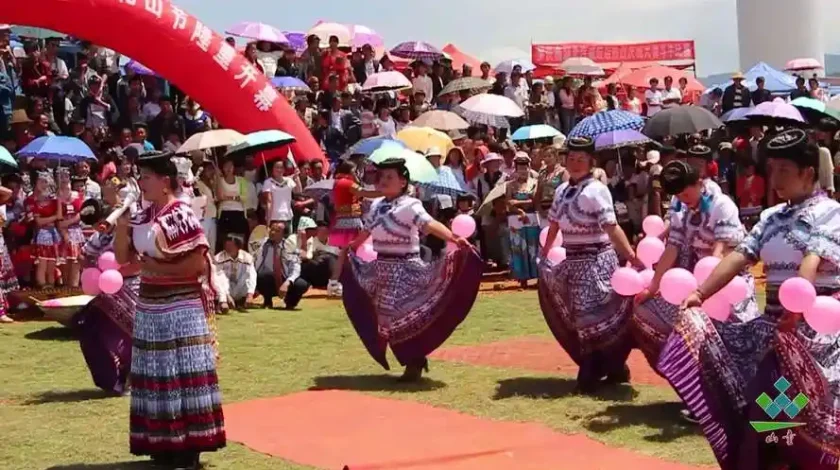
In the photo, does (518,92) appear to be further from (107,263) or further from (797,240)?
(797,240)

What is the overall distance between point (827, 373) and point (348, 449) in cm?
296

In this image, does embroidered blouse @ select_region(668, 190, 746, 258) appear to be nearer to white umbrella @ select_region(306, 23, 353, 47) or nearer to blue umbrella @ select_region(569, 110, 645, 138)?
blue umbrella @ select_region(569, 110, 645, 138)

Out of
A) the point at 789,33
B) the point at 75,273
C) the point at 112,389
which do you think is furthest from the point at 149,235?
the point at 789,33

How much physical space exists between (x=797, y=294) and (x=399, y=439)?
304 cm

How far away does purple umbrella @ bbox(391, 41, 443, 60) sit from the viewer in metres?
23.2

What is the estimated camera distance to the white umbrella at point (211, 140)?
48.9 feet

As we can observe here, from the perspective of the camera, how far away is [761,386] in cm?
509

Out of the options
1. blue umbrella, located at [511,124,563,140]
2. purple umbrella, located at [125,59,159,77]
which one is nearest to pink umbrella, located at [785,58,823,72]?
blue umbrella, located at [511,124,563,140]

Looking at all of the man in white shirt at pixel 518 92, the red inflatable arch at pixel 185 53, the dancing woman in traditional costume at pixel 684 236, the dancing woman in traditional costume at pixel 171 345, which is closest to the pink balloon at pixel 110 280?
the dancing woman in traditional costume at pixel 171 345

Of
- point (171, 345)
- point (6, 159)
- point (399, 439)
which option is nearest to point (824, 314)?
point (399, 439)

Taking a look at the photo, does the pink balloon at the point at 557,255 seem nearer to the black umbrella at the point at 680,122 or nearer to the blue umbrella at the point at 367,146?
the blue umbrella at the point at 367,146

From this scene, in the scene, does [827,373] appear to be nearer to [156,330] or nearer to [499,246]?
[156,330]

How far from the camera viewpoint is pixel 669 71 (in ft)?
94.2

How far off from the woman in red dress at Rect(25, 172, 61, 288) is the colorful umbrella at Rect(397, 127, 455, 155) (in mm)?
4999
